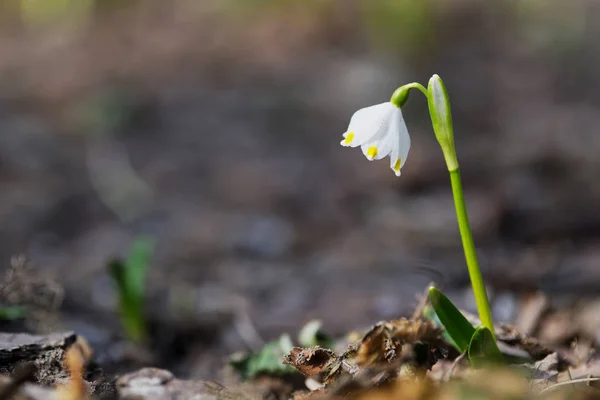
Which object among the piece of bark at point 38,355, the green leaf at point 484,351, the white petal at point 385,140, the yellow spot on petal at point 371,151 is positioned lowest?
the green leaf at point 484,351

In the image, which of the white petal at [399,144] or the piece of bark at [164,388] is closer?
the piece of bark at [164,388]

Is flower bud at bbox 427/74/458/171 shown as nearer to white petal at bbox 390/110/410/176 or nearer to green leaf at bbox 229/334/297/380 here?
white petal at bbox 390/110/410/176

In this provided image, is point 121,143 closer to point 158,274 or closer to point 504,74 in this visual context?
point 158,274

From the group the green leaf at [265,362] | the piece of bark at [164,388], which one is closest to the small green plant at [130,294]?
the green leaf at [265,362]

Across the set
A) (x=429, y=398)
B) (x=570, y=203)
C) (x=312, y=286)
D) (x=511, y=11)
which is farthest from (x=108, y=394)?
(x=511, y=11)

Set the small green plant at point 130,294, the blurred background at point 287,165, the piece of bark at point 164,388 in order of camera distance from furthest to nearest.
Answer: the blurred background at point 287,165, the small green plant at point 130,294, the piece of bark at point 164,388

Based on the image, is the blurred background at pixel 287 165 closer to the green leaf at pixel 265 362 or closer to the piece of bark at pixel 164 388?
the green leaf at pixel 265 362
